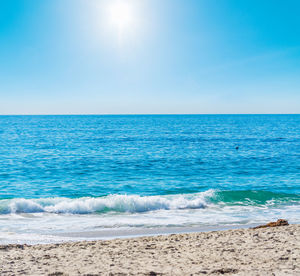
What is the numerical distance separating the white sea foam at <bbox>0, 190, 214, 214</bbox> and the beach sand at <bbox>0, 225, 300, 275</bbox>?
5884 millimetres

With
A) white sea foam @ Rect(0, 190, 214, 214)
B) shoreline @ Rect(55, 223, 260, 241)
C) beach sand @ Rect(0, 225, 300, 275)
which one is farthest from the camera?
white sea foam @ Rect(0, 190, 214, 214)

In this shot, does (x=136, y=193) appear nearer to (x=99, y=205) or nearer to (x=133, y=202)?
(x=133, y=202)

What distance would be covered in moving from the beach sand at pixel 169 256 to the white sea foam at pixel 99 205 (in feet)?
19.3

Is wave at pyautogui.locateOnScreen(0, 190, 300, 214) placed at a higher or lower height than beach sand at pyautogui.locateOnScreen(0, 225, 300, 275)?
lower

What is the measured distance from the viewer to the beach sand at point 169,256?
7910 mm

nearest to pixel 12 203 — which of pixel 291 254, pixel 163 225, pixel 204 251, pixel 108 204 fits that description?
pixel 108 204

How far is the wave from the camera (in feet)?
54.0

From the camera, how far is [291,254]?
8.79 m

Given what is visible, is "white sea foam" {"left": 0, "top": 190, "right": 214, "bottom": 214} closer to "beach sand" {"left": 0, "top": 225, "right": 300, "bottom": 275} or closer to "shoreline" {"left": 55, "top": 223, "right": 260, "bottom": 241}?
"shoreline" {"left": 55, "top": 223, "right": 260, "bottom": 241}

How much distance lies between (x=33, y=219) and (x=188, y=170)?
15.3 meters

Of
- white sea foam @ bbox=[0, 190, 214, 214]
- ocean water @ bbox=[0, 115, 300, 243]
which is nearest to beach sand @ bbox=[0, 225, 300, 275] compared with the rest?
ocean water @ bbox=[0, 115, 300, 243]

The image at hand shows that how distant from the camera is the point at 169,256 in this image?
9.09 m

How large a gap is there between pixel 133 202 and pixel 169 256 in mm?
8248

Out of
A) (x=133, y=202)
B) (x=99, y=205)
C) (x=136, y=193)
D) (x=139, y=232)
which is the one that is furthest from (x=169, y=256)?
(x=136, y=193)
